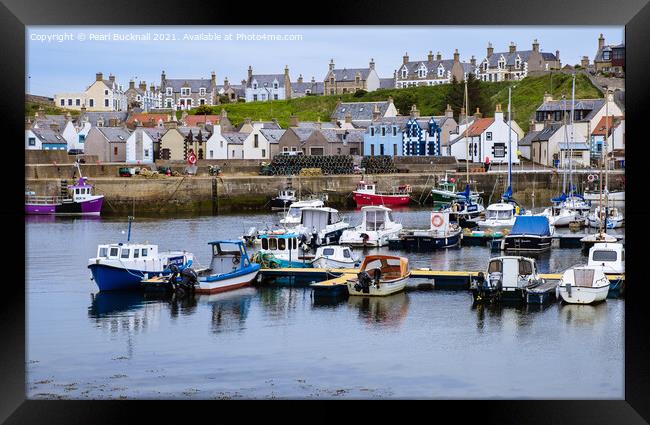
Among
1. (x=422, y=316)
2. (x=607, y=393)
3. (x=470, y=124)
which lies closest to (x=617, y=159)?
(x=470, y=124)

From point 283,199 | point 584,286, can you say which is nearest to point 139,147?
point 283,199

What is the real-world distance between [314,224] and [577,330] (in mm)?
12509

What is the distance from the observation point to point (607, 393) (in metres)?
9.96

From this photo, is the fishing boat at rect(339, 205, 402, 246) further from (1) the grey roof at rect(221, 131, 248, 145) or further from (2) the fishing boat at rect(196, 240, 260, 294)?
(1) the grey roof at rect(221, 131, 248, 145)

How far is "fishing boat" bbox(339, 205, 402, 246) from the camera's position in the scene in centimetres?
2358

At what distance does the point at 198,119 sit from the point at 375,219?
77.3 feet

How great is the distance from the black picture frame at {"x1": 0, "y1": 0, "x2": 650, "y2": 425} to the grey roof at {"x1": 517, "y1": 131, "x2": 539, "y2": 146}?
32.5 metres

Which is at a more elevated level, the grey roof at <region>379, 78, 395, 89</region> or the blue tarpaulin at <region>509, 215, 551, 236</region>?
the grey roof at <region>379, 78, 395, 89</region>

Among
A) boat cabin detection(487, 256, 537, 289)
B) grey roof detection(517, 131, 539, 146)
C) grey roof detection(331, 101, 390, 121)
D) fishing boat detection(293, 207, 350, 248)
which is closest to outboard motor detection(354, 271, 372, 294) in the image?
boat cabin detection(487, 256, 537, 289)

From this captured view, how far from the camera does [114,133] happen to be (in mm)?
41094

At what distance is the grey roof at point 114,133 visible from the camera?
1604 inches

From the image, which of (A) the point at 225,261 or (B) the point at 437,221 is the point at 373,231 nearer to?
(B) the point at 437,221
